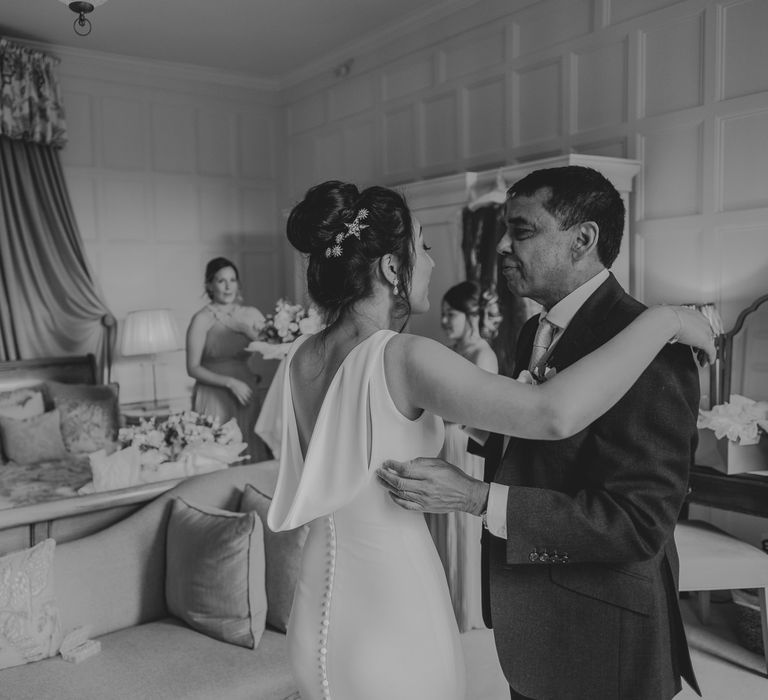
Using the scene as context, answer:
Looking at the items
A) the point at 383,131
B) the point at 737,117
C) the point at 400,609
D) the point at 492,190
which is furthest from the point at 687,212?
the point at 400,609

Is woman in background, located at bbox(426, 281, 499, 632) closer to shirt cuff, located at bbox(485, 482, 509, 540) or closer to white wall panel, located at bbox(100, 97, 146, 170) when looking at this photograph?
shirt cuff, located at bbox(485, 482, 509, 540)

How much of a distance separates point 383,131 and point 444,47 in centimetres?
88

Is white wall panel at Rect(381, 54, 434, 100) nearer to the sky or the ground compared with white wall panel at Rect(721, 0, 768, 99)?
nearer to the sky

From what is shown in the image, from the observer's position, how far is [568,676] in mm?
1383

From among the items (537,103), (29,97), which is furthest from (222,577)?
(29,97)

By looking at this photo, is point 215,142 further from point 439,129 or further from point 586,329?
point 586,329

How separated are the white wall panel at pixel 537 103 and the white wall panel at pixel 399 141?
106cm

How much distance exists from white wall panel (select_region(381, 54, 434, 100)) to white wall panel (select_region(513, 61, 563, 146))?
0.95 m

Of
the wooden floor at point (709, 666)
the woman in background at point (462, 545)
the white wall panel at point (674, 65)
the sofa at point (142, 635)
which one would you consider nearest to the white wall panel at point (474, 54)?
the white wall panel at point (674, 65)

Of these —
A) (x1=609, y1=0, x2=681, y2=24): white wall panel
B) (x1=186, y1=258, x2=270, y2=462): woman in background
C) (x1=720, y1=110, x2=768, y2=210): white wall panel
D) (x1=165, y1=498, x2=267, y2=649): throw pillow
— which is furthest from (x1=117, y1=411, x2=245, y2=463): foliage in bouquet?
(x1=609, y1=0, x2=681, y2=24): white wall panel

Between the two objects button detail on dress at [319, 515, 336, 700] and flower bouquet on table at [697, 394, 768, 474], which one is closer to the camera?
button detail on dress at [319, 515, 336, 700]

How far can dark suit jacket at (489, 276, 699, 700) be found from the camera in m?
1.28

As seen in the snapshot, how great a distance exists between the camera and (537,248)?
1467 mm

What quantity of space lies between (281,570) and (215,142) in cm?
552
